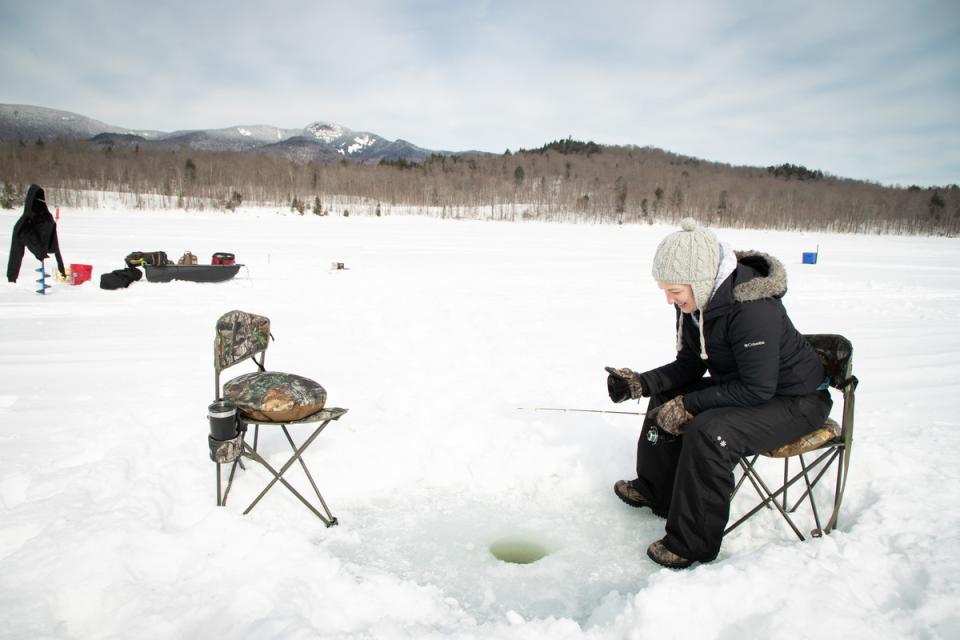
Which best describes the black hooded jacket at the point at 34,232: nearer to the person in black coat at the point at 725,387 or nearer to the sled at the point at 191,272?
the sled at the point at 191,272

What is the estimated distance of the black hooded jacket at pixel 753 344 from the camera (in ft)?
7.48

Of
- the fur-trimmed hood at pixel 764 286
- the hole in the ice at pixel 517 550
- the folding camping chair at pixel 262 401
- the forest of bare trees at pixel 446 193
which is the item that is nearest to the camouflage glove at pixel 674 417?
the fur-trimmed hood at pixel 764 286

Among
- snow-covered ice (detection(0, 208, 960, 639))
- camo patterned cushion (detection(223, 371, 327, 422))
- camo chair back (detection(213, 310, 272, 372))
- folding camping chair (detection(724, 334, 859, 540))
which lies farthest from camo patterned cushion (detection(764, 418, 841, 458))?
camo chair back (detection(213, 310, 272, 372))

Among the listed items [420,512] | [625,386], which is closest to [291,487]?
[420,512]

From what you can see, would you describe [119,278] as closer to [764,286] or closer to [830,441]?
[764,286]

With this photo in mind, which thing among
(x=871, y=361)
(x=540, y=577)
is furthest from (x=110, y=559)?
(x=871, y=361)

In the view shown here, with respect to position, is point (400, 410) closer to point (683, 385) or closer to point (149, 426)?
point (149, 426)

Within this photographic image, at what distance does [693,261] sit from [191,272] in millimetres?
9805

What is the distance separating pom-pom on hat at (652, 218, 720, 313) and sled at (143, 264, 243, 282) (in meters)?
9.55

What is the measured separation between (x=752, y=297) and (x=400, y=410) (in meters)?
2.65

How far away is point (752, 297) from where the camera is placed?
2.28 metres

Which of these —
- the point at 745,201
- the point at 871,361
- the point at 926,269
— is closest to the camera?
the point at 871,361

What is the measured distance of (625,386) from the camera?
9.25 feet

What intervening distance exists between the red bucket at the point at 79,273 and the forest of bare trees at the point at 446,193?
39.0 metres
